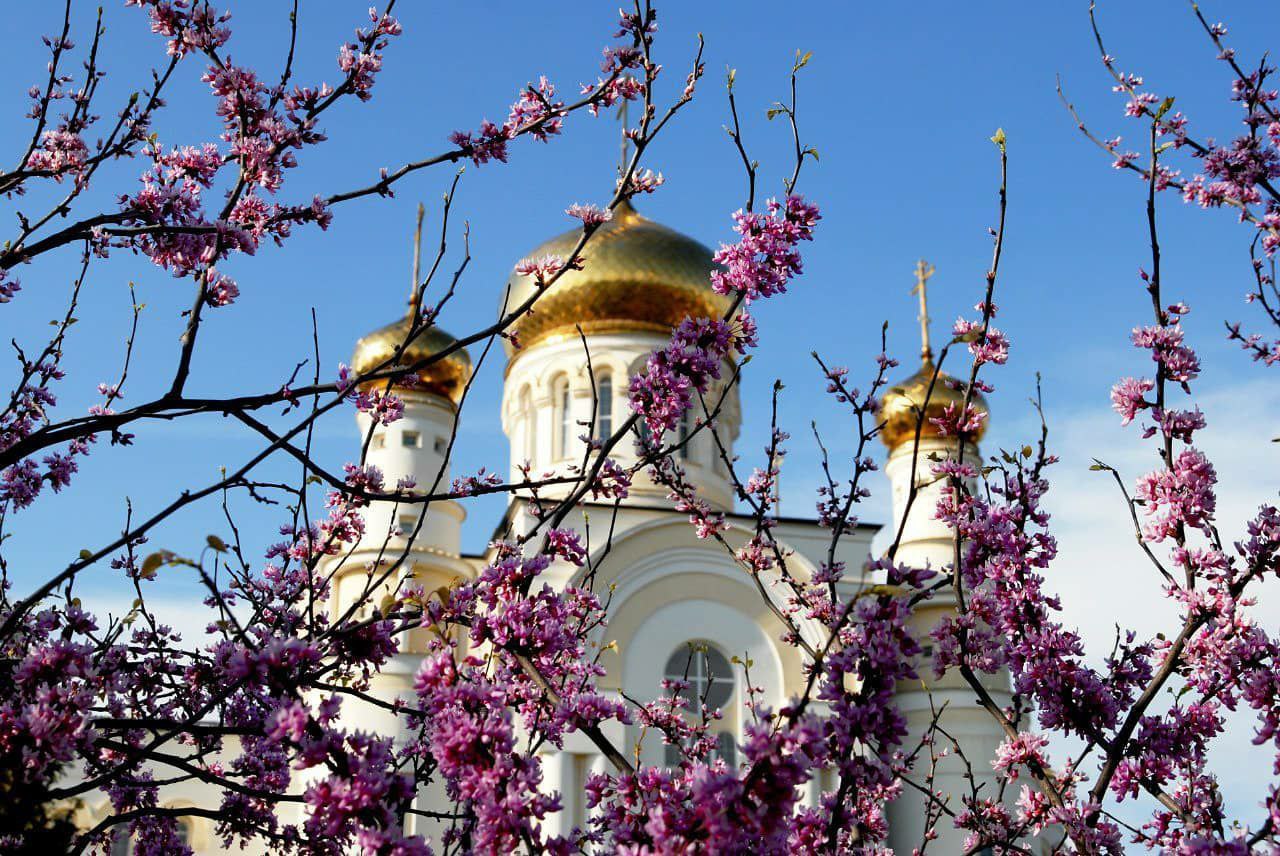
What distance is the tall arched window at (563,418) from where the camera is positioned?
18.6 m

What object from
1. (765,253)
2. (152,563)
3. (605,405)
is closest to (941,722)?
(605,405)

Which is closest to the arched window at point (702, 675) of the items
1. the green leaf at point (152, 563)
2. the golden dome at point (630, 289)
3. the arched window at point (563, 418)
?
the arched window at point (563, 418)

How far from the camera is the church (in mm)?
15633

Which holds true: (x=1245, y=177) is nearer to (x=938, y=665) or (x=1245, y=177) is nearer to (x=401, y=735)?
(x=938, y=665)

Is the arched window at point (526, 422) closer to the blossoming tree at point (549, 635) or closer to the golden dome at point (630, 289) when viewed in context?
the golden dome at point (630, 289)

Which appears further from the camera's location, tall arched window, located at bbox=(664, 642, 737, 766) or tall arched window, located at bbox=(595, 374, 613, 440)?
tall arched window, located at bbox=(595, 374, 613, 440)

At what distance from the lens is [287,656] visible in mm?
2604

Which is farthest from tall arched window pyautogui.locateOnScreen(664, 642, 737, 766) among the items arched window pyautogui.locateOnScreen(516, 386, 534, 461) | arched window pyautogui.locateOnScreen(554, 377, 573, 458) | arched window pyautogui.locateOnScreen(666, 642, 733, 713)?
arched window pyautogui.locateOnScreen(516, 386, 534, 461)

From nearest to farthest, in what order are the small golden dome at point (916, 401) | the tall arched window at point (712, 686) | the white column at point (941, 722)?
the tall arched window at point (712, 686)
the white column at point (941, 722)
the small golden dome at point (916, 401)

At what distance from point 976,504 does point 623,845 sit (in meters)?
1.88

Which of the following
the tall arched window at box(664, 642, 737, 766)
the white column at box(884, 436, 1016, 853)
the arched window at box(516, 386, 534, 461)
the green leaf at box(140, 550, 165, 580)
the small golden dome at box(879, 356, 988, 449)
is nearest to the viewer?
the green leaf at box(140, 550, 165, 580)

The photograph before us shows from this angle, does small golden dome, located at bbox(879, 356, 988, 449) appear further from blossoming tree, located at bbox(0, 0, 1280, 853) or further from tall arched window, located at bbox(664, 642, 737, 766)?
blossoming tree, located at bbox(0, 0, 1280, 853)

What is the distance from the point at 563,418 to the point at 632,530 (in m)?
3.39

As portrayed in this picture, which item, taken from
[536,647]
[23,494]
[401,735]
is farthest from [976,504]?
[401,735]
